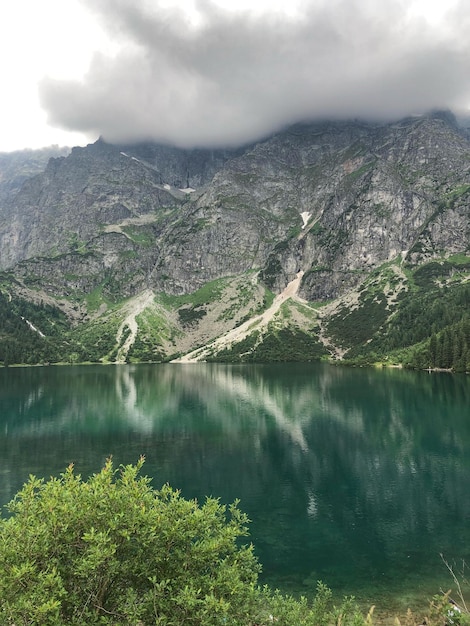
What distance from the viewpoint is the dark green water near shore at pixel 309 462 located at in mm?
30219

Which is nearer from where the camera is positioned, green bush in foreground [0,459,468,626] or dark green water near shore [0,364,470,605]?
green bush in foreground [0,459,468,626]

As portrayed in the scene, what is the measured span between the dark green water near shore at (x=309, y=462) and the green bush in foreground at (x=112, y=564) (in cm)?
1640

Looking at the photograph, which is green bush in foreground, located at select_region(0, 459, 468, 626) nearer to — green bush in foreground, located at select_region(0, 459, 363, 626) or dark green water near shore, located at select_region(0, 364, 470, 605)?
green bush in foreground, located at select_region(0, 459, 363, 626)

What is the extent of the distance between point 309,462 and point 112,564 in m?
48.1

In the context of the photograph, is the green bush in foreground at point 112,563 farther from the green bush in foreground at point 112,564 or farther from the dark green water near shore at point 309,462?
the dark green water near shore at point 309,462

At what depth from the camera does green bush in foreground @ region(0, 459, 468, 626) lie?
1095 cm

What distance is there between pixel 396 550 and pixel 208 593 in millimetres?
24599

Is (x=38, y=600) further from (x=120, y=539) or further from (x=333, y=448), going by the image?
(x=333, y=448)

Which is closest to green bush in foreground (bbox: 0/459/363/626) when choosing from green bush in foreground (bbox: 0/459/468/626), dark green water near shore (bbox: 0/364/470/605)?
green bush in foreground (bbox: 0/459/468/626)

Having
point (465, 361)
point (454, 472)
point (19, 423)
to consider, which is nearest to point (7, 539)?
point (454, 472)

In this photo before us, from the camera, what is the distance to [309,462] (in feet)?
184

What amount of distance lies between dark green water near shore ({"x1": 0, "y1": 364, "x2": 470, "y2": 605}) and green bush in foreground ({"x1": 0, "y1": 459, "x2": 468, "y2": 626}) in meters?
16.4

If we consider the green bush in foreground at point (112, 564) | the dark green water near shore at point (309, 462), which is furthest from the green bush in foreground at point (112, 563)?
the dark green water near shore at point (309, 462)

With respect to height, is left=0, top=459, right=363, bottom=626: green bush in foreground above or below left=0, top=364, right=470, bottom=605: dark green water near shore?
above
